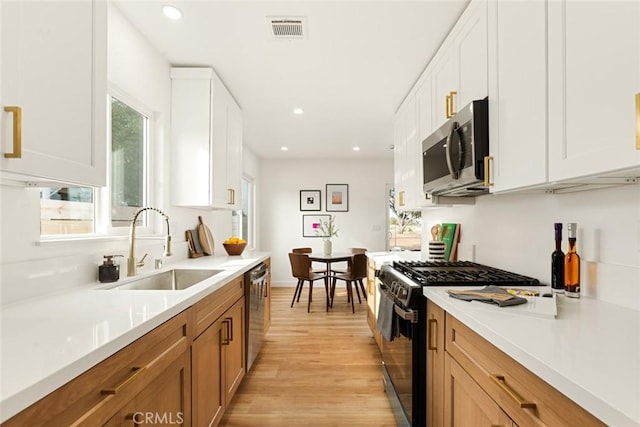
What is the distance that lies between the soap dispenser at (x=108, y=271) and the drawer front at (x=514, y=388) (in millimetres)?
1643

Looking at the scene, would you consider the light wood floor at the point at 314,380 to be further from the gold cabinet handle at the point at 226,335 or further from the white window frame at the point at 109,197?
the white window frame at the point at 109,197

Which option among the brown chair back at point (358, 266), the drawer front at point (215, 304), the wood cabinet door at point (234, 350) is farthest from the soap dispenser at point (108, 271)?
the brown chair back at point (358, 266)

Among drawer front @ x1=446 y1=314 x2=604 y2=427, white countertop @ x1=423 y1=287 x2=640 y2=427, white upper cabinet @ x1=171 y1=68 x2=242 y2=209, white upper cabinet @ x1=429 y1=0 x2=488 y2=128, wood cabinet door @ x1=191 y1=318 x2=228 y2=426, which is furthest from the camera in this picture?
white upper cabinet @ x1=171 y1=68 x2=242 y2=209

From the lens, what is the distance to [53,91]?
110 cm

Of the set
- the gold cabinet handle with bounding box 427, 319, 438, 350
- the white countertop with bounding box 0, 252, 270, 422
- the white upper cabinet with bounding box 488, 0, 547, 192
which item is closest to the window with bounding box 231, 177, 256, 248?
the white countertop with bounding box 0, 252, 270, 422

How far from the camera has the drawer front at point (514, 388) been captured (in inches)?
26.9

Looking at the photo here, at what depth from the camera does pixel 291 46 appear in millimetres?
2354

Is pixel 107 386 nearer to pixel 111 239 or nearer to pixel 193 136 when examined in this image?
pixel 111 239

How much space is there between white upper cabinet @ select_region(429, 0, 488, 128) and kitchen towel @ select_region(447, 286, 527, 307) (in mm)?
935

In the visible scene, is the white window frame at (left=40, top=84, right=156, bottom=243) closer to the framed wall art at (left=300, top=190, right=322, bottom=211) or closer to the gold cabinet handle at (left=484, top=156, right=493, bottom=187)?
the gold cabinet handle at (left=484, top=156, right=493, bottom=187)

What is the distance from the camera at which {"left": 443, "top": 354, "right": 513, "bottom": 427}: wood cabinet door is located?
3.14 ft

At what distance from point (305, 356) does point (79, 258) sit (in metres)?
2.10

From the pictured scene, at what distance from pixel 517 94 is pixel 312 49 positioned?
59.9 inches

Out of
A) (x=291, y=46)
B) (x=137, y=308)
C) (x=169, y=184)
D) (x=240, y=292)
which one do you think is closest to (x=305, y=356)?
(x=240, y=292)
